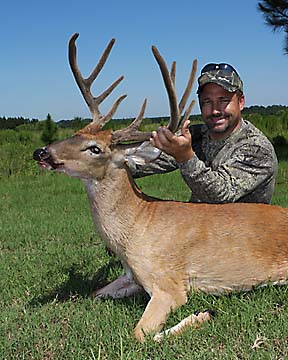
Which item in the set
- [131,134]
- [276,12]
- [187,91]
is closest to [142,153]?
[131,134]

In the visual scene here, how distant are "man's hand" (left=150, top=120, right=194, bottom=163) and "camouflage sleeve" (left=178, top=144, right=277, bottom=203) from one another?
131mm

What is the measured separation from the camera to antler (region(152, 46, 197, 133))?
3.27 m

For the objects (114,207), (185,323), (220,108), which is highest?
(220,108)

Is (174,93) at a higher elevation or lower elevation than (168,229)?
higher

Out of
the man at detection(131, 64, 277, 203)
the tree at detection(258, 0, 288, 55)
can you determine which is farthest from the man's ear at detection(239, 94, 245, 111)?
the tree at detection(258, 0, 288, 55)

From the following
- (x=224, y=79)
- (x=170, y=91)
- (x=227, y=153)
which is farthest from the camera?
(x=227, y=153)

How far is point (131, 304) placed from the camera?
3729 millimetres

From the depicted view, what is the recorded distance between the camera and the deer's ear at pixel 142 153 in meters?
3.63

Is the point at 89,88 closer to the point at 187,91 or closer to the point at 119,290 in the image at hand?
the point at 187,91

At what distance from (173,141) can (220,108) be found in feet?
2.96

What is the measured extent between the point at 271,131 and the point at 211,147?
18581 mm

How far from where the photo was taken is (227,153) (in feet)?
13.9

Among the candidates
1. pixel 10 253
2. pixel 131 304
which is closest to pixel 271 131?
pixel 10 253

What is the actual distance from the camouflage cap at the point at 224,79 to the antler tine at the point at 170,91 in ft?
2.56
